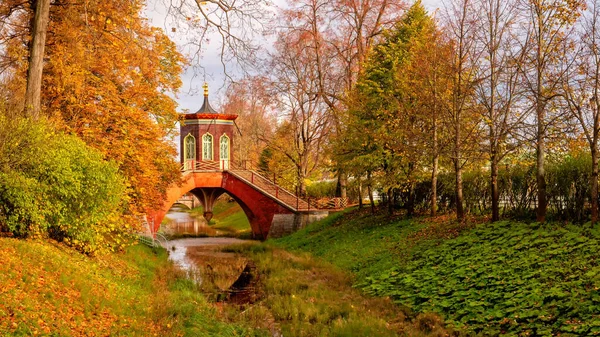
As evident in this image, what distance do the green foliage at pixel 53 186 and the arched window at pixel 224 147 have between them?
20.9 m

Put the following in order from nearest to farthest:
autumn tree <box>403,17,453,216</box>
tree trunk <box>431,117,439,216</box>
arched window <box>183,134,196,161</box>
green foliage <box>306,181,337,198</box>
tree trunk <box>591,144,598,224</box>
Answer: tree trunk <box>591,144,598,224</box> < autumn tree <box>403,17,453,216</box> < tree trunk <box>431,117,439,216</box> < arched window <box>183,134,196,161</box> < green foliage <box>306,181,337,198</box>

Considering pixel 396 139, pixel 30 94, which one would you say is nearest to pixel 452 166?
pixel 396 139

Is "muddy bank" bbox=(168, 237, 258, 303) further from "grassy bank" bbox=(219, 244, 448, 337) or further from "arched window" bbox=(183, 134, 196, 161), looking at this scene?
"arched window" bbox=(183, 134, 196, 161)

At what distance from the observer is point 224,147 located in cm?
3562

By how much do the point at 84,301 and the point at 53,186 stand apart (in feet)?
13.2

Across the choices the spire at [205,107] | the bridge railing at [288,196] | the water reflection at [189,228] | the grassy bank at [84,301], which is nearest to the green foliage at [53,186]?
the grassy bank at [84,301]

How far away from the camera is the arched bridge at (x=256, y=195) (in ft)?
106

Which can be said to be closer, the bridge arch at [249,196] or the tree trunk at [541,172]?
the tree trunk at [541,172]

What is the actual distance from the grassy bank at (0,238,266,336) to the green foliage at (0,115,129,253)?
664 millimetres

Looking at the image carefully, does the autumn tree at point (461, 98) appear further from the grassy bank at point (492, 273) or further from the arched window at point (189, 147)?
the arched window at point (189, 147)

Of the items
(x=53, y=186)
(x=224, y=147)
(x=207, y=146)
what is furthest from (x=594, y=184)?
(x=207, y=146)

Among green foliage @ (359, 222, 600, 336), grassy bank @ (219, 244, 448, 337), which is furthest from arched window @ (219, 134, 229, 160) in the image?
green foliage @ (359, 222, 600, 336)

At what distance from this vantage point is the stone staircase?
32.8m

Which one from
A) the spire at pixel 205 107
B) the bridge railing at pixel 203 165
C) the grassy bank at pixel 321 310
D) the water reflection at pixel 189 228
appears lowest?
the grassy bank at pixel 321 310
